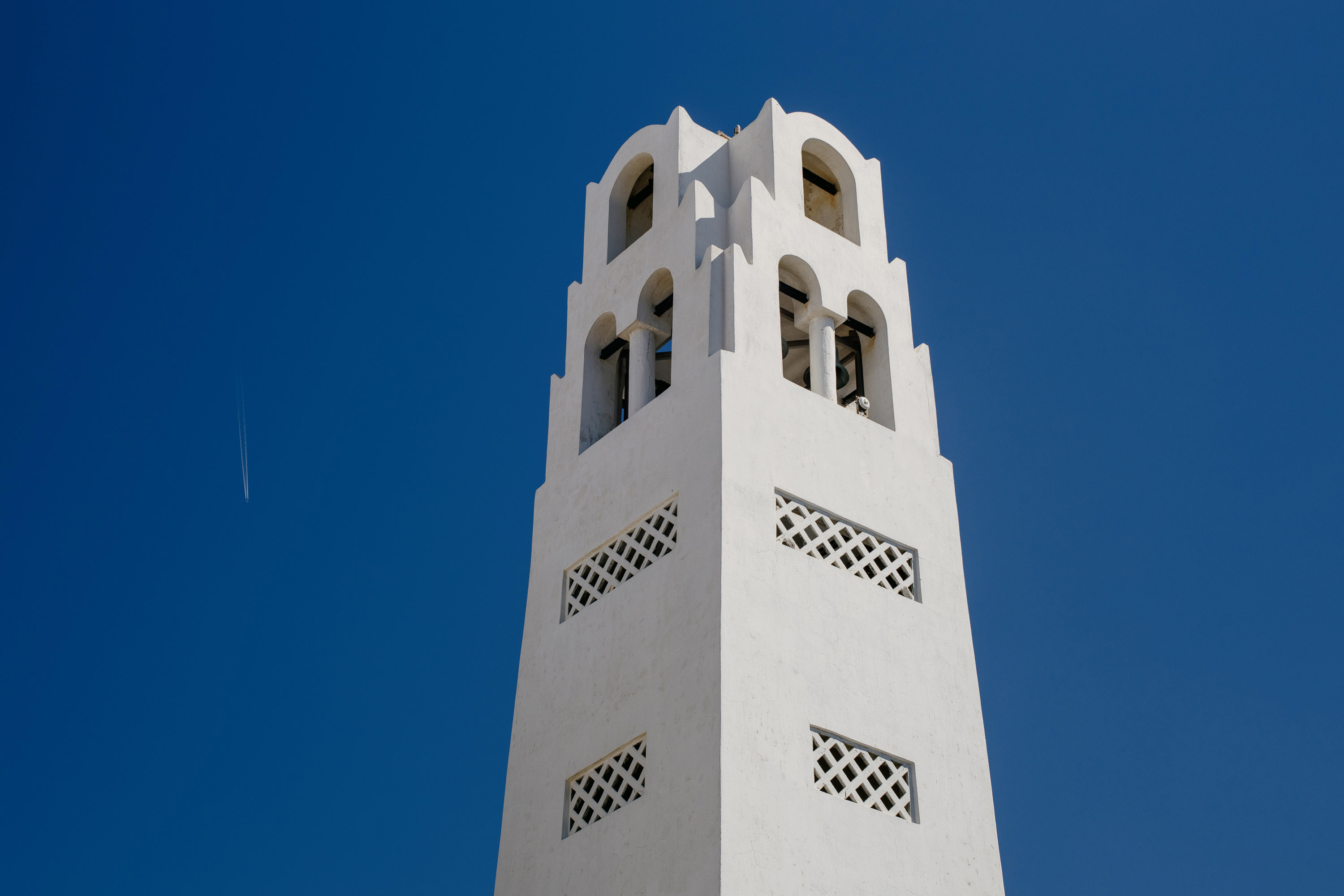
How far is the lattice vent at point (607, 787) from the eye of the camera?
14.3 meters

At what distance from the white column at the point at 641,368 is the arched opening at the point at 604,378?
32 centimetres

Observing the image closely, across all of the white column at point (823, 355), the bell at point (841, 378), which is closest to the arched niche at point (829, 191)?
the bell at point (841, 378)

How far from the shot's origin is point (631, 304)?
60.4 ft

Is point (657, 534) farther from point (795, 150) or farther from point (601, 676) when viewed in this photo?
point (795, 150)

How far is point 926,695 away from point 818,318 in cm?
500

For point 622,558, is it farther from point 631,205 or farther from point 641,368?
point 631,205

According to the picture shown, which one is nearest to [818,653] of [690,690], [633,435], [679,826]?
[690,690]

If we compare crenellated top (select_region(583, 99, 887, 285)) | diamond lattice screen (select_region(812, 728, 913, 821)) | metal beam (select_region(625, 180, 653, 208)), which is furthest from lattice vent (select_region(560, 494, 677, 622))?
metal beam (select_region(625, 180, 653, 208))

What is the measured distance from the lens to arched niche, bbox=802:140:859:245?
19.8 metres

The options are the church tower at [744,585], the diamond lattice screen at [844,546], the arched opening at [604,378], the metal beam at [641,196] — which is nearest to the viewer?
the church tower at [744,585]

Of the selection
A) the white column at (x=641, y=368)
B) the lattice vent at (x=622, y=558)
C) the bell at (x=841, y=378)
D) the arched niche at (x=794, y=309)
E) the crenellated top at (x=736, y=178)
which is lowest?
the lattice vent at (x=622, y=558)

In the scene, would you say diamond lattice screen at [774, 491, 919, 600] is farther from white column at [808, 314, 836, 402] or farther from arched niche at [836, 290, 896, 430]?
arched niche at [836, 290, 896, 430]

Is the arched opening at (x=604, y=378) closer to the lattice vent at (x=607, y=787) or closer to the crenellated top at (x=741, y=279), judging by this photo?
the crenellated top at (x=741, y=279)

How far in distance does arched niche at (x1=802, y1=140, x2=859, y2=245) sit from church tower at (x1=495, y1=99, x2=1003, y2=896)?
0.17 m
